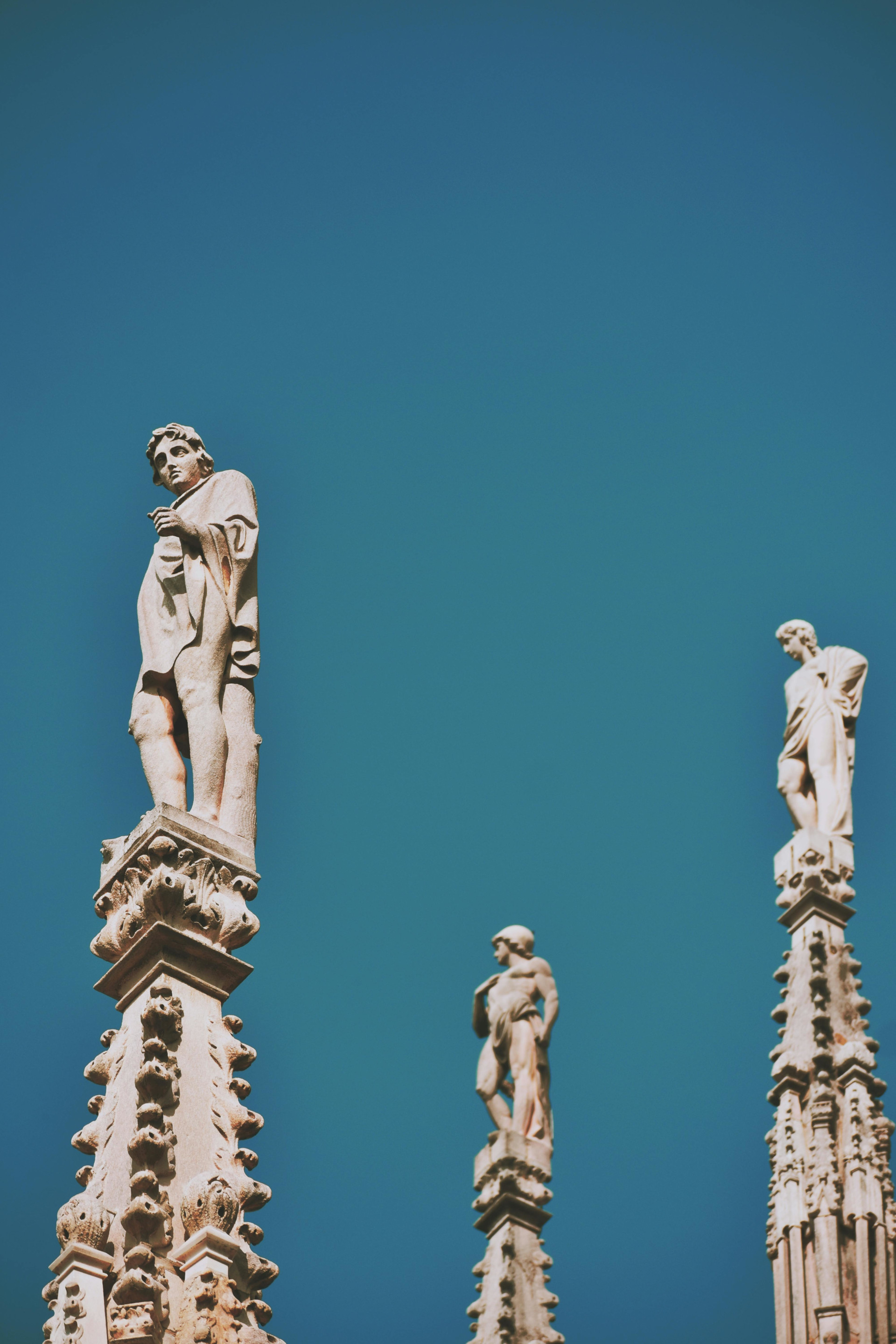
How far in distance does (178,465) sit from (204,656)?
1.20 m

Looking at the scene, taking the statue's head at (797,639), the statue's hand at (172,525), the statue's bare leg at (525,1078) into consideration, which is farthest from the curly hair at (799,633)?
the statue's hand at (172,525)

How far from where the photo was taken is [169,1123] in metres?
7.65

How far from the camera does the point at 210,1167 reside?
7.68 meters

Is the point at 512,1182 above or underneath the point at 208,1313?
above

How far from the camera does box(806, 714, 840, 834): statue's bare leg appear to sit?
57.6ft

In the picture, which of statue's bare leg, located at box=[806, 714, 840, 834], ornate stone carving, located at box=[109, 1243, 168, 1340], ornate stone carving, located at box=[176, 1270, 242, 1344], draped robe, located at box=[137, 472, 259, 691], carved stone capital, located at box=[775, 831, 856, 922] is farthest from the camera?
statue's bare leg, located at box=[806, 714, 840, 834]

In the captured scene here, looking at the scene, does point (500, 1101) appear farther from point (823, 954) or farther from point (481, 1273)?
point (823, 954)

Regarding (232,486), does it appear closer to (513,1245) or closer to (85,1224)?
(85,1224)

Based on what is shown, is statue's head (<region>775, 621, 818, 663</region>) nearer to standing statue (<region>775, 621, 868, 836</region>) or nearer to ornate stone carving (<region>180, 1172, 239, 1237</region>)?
standing statue (<region>775, 621, 868, 836</region>)

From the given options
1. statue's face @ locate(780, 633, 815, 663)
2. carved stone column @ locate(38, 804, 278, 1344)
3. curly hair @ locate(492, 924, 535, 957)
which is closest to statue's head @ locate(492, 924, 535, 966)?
curly hair @ locate(492, 924, 535, 957)

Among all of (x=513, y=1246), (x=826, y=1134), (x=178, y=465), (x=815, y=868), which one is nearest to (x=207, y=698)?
(x=178, y=465)

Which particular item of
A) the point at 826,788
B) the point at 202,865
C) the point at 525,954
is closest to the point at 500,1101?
the point at 525,954

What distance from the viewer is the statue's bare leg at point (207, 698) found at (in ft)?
28.7

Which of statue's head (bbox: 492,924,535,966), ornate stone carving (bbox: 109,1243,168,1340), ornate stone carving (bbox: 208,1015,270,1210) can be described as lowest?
ornate stone carving (bbox: 109,1243,168,1340)
